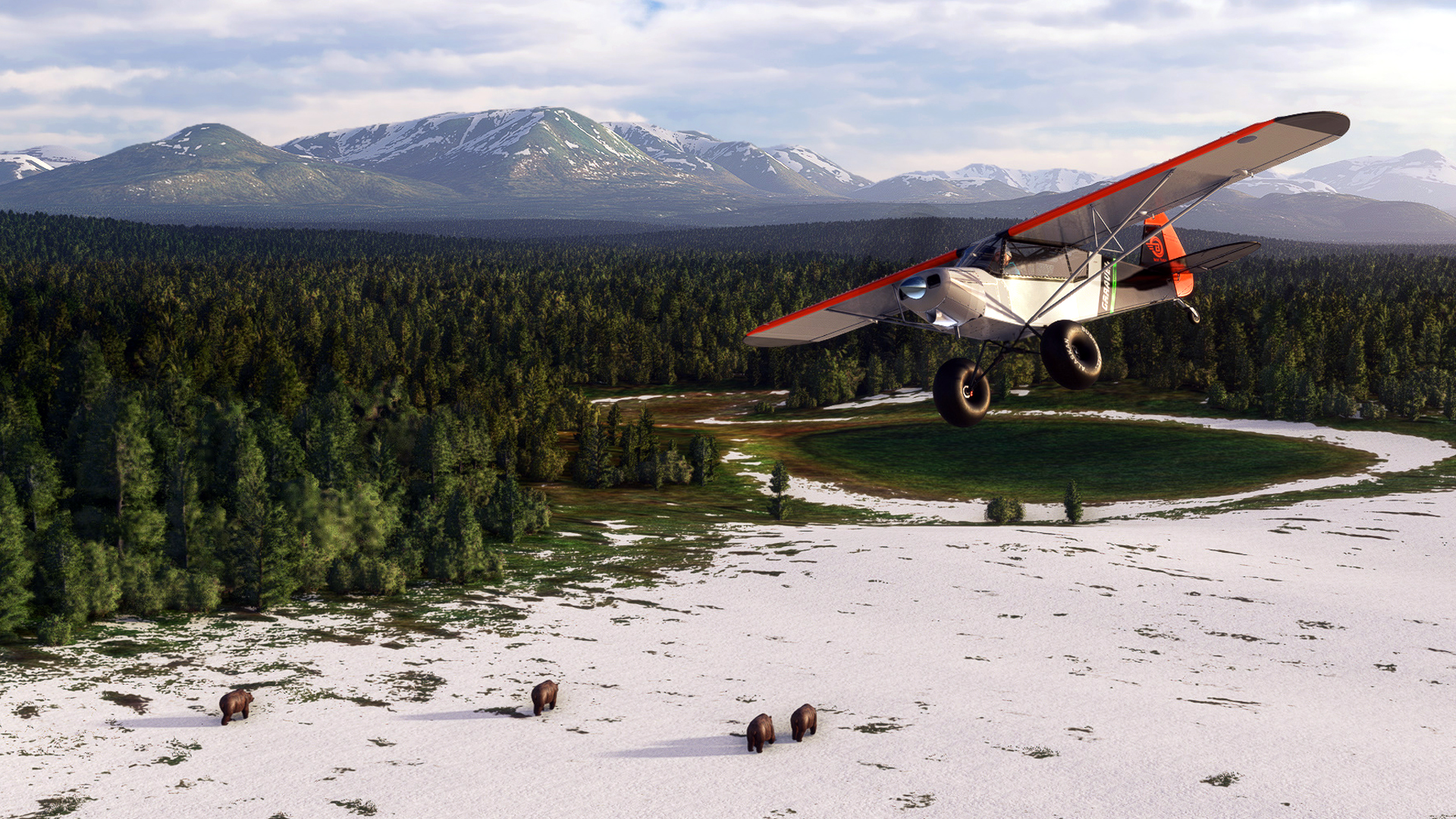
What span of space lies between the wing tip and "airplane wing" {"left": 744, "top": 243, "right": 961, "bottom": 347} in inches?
260

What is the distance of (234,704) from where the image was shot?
3506cm

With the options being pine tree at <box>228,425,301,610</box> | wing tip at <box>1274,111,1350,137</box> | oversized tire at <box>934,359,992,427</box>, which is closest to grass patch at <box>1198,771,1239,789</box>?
oversized tire at <box>934,359,992,427</box>

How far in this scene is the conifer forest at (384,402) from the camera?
54344 millimetres

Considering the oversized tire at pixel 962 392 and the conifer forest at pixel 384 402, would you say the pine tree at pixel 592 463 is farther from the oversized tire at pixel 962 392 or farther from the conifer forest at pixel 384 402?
the oversized tire at pixel 962 392

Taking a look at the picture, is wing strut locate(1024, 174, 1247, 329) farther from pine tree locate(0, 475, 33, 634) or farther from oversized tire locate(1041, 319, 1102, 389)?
pine tree locate(0, 475, 33, 634)

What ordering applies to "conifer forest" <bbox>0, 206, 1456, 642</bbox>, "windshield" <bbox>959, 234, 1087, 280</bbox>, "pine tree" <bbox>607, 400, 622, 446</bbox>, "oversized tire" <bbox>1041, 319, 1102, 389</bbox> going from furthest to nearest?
"pine tree" <bbox>607, 400, 622, 446</bbox>
"conifer forest" <bbox>0, 206, 1456, 642</bbox>
"windshield" <bbox>959, 234, 1087, 280</bbox>
"oversized tire" <bbox>1041, 319, 1102, 389</bbox>

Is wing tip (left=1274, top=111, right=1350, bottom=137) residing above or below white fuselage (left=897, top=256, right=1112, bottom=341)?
above

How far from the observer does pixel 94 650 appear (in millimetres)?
43875

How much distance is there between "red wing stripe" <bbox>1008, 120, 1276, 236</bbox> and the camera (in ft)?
57.2

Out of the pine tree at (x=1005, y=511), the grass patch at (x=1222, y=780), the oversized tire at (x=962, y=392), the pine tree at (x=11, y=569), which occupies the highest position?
the oversized tire at (x=962, y=392)

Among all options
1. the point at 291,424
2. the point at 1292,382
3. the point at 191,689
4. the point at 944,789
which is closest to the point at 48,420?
the point at 291,424

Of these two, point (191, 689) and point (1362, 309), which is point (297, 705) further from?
point (1362, 309)

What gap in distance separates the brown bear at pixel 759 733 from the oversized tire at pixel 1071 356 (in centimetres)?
1897

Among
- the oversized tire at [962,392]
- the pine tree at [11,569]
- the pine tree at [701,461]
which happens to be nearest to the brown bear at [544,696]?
the oversized tire at [962,392]
